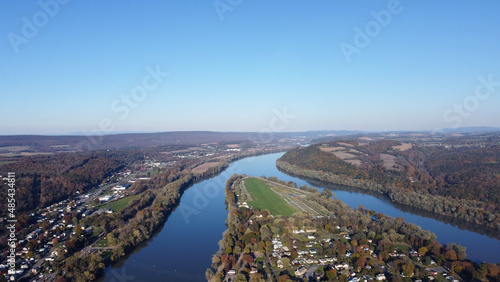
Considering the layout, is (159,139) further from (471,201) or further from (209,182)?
(471,201)

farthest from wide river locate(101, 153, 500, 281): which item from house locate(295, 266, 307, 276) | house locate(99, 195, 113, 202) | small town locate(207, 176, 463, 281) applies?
house locate(99, 195, 113, 202)

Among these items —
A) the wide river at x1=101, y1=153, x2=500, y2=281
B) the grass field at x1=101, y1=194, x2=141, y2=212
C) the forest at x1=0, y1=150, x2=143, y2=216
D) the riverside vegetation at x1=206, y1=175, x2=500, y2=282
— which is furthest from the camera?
the forest at x1=0, y1=150, x2=143, y2=216

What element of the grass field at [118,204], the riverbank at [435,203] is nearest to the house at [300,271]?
the grass field at [118,204]

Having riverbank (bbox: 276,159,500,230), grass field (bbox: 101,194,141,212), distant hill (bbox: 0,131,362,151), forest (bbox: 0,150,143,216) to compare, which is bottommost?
riverbank (bbox: 276,159,500,230)

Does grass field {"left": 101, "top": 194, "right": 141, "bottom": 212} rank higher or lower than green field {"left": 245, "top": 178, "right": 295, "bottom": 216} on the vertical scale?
higher

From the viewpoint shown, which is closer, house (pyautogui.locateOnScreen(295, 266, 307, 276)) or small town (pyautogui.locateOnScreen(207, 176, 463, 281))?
small town (pyautogui.locateOnScreen(207, 176, 463, 281))

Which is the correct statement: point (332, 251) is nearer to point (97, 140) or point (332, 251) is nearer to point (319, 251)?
point (319, 251)

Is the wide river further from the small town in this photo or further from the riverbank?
the small town

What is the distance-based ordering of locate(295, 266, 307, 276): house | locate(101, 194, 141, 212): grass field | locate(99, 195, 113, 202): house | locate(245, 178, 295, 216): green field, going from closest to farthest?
1. locate(295, 266, 307, 276): house
2. locate(245, 178, 295, 216): green field
3. locate(101, 194, 141, 212): grass field
4. locate(99, 195, 113, 202): house
